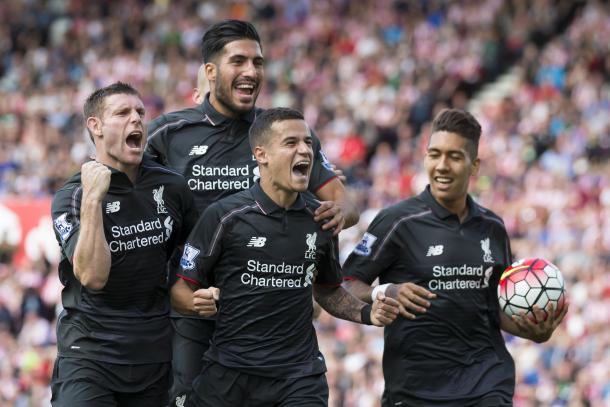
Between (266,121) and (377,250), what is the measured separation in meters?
1.18

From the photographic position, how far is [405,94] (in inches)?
918

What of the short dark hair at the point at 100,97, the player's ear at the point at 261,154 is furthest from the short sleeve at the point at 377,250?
the short dark hair at the point at 100,97

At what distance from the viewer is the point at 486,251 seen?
8.26m

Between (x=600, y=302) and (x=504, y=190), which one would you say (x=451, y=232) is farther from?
(x=504, y=190)

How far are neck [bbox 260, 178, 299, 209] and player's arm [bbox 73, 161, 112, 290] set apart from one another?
97cm

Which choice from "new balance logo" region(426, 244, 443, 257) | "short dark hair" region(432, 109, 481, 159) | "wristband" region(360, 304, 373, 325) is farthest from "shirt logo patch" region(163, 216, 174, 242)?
"short dark hair" region(432, 109, 481, 159)

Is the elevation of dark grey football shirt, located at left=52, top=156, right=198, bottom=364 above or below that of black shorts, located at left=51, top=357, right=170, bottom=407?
above

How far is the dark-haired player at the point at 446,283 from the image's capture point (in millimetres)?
8047

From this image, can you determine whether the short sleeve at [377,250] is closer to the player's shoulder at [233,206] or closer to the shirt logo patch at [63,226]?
the player's shoulder at [233,206]

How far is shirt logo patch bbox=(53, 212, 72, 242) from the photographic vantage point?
7.16 meters

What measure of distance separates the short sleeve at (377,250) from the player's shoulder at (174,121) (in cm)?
130

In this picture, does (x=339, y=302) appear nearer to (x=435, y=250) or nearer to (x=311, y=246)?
(x=311, y=246)

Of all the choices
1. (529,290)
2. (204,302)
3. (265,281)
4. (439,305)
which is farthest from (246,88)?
(529,290)

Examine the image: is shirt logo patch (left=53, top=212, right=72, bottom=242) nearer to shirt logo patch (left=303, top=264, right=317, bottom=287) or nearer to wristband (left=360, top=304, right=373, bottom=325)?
shirt logo patch (left=303, top=264, right=317, bottom=287)
